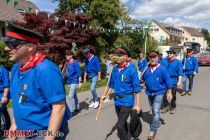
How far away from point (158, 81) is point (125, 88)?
4.60 feet

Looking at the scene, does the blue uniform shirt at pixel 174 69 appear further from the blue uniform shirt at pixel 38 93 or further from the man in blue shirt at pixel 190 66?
the blue uniform shirt at pixel 38 93

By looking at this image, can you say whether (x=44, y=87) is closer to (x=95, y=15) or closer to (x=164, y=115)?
(x=164, y=115)

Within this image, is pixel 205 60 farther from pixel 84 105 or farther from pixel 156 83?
pixel 156 83

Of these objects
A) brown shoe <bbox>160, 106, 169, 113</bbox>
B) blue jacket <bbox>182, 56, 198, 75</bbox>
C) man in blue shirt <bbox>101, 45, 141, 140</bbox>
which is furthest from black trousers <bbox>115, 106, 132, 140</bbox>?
blue jacket <bbox>182, 56, 198, 75</bbox>

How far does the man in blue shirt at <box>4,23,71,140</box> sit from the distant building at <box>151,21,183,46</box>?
266ft

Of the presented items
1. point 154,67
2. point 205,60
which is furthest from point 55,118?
point 205,60

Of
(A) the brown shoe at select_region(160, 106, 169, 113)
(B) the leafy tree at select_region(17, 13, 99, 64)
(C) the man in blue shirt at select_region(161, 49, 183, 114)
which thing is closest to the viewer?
(A) the brown shoe at select_region(160, 106, 169, 113)

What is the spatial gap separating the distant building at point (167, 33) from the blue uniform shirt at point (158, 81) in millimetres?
76961

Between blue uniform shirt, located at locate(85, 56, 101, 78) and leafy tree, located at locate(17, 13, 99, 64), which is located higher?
leafy tree, located at locate(17, 13, 99, 64)

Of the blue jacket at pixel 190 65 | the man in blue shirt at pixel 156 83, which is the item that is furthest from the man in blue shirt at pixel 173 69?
the blue jacket at pixel 190 65

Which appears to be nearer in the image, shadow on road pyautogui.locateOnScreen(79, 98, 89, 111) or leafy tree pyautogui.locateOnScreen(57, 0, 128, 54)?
shadow on road pyautogui.locateOnScreen(79, 98, 89, 111)

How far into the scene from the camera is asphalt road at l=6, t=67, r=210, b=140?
6426mm

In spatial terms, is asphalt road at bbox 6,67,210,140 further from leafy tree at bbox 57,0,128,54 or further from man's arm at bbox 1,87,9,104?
leafy tree at bbox 57,0,128,54

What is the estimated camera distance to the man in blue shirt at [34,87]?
2.45m
